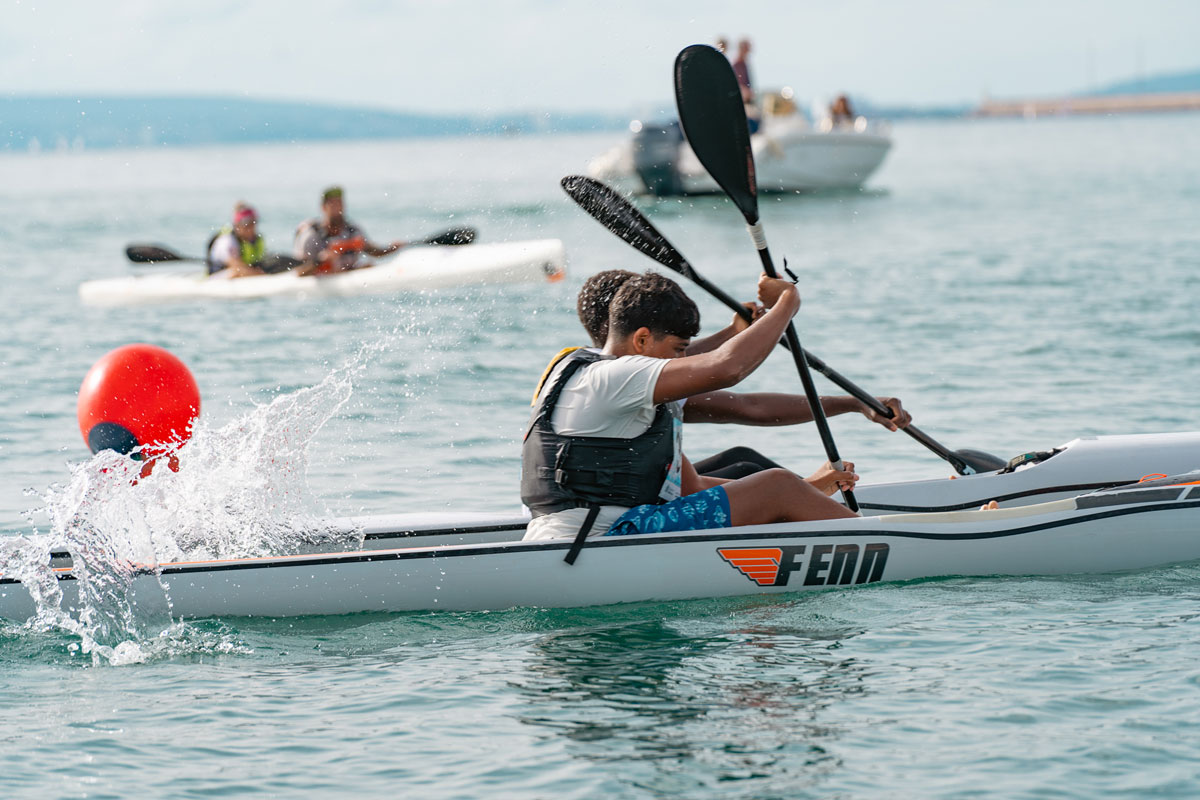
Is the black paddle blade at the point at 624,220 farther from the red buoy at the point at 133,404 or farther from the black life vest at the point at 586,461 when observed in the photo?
the red buoy at the point at 133,404

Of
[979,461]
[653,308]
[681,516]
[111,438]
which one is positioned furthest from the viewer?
[111,438]

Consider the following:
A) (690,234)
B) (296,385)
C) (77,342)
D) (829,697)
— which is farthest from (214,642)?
(690,234)

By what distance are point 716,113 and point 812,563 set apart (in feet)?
6.07

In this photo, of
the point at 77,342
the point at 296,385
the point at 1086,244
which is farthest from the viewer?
the point at 1086,244

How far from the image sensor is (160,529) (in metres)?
5.66

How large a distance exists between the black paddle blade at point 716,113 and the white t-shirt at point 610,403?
4.09 ft

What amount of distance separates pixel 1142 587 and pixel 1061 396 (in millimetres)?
4509

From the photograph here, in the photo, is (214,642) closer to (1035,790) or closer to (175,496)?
(175,496)

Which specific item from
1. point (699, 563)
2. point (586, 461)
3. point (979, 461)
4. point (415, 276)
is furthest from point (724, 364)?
point (415, 276)

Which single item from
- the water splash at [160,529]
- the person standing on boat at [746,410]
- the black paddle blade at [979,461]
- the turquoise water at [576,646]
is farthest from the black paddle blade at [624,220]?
the black paddle blade at [979,461]

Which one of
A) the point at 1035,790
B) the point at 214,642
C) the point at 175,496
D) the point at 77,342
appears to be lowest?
the point at 1035,790

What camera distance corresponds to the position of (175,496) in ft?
19.3

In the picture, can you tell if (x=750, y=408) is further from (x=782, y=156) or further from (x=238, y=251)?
(x=782, y=156)

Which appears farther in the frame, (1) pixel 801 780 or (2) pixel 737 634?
(2) pixel 737 634
